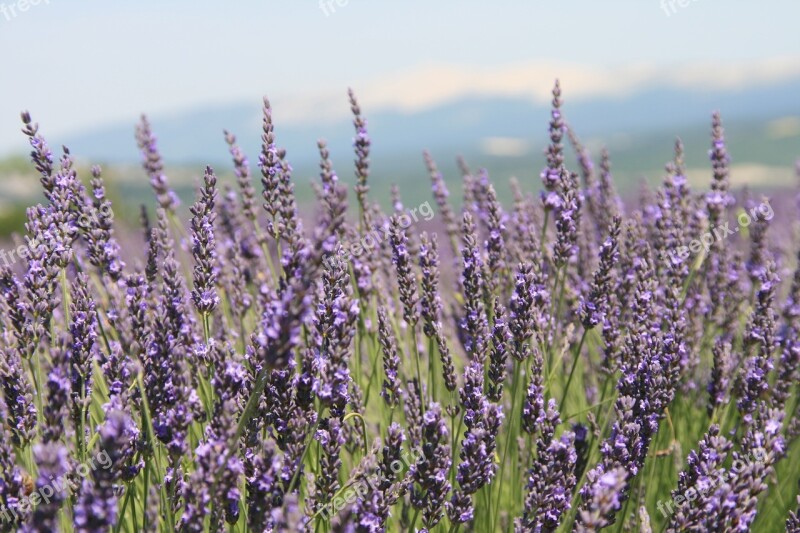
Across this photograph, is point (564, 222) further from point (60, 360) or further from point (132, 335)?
point (60, 360)

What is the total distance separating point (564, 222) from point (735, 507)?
4.61ft

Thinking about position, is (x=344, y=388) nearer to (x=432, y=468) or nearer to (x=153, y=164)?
(x=432, y=468)

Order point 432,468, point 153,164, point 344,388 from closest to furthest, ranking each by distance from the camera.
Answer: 1. point 432,468
2. point 344,388
3. point 153,164

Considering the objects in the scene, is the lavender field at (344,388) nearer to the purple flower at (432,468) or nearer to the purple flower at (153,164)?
the purple flower at (432,468)

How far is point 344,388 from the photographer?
1931 mm

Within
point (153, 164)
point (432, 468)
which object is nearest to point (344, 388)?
point (432, 468)

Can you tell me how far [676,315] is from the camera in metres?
2.42
